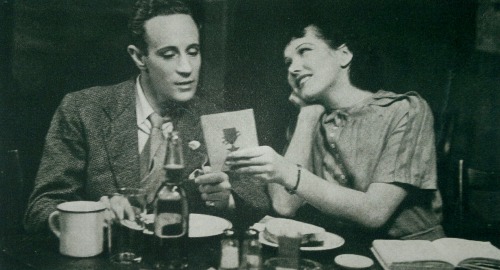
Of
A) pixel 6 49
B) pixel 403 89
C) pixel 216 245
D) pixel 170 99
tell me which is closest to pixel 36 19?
pixel 6 49

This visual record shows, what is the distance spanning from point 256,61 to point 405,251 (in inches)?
34.9

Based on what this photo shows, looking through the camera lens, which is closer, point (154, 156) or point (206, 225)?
point (206, 225)

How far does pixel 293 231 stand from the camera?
4.55 ft

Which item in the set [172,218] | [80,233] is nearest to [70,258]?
[80,233]

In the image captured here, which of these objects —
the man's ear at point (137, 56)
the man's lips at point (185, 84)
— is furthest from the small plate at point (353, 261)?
the man's ear at point (137, 56)

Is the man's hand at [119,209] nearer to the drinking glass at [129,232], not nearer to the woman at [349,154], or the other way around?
the drinking glass at [129,232]

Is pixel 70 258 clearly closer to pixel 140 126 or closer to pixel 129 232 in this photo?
pixel 129 232

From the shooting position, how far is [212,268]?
1283mm

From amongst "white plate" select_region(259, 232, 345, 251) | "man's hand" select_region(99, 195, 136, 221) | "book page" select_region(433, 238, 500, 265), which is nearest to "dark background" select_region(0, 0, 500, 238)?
"book page" select_region(433, 238, 500, 265)

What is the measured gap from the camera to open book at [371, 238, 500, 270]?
1308 mm

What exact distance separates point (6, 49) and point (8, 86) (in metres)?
0.14

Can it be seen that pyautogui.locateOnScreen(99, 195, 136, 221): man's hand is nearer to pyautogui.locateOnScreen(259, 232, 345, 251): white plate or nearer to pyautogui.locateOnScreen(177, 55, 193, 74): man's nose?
pyautogui.locateOnScreen(259, 232, 345, 251): white plate

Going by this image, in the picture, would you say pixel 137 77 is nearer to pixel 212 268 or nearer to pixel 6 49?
pixel 6 49

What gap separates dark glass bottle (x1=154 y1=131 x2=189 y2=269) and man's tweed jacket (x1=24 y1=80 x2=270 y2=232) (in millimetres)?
459
